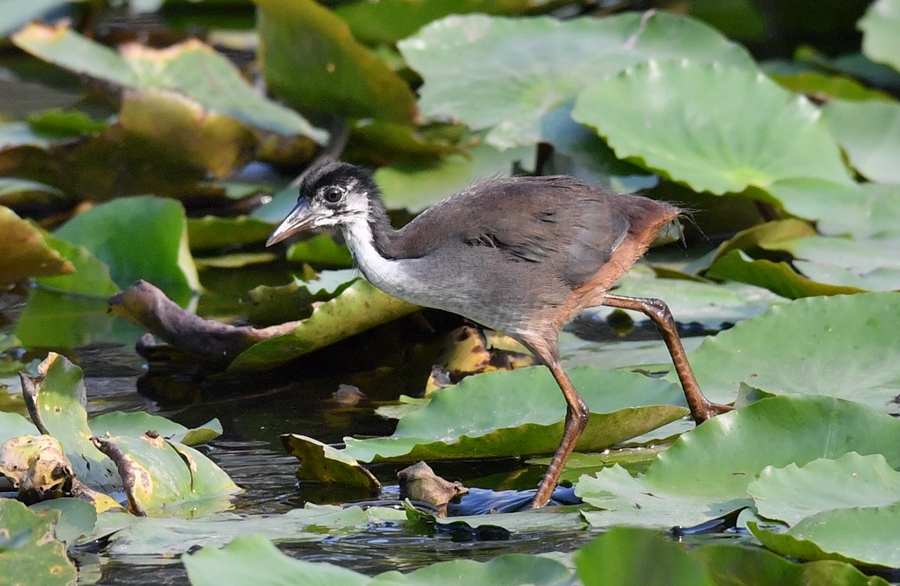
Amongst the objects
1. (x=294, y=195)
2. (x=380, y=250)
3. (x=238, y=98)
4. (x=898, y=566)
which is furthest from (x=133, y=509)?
(x=238, y=98)

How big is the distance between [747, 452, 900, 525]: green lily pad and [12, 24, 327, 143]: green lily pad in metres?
4.11

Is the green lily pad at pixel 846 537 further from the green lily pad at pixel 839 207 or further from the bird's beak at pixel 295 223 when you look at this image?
the green lily pad at pixel 839 207

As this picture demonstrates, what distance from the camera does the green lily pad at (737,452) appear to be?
118 inches

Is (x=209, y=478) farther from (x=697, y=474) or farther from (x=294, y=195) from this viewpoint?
(x=294, y=195)

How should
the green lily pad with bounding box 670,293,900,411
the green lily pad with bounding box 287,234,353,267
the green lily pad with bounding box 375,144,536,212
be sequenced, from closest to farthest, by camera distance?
the green lily pad with bounding box 670,293,900,411 → the green lily pad with bounding box 287,234,353,267 → the green lily pad with bounding box 375,144,536,212

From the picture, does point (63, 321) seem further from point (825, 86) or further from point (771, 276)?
point (825, 86)

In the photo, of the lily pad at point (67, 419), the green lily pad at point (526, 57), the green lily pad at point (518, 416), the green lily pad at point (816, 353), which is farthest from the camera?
the green lily pad at point (526, 57)

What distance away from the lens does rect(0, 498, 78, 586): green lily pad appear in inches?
103

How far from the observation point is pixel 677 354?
3.87 meters

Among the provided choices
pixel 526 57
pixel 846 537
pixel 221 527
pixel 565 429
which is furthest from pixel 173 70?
pixel 846 537

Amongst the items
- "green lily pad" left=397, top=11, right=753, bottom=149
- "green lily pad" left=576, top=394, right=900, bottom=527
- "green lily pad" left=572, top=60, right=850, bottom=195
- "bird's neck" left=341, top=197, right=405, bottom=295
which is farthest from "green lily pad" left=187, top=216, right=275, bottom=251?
"green lily pad" left=576, top=394, right=900, bottom=527

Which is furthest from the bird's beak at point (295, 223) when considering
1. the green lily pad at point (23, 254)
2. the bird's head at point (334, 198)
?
the green lily pad at point (23, 254)

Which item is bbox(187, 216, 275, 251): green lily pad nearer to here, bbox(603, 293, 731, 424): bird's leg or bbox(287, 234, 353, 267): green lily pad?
bbox(287, 234, 353, 267): green lily pad

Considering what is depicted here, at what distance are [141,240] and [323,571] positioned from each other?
3253 millimetres
